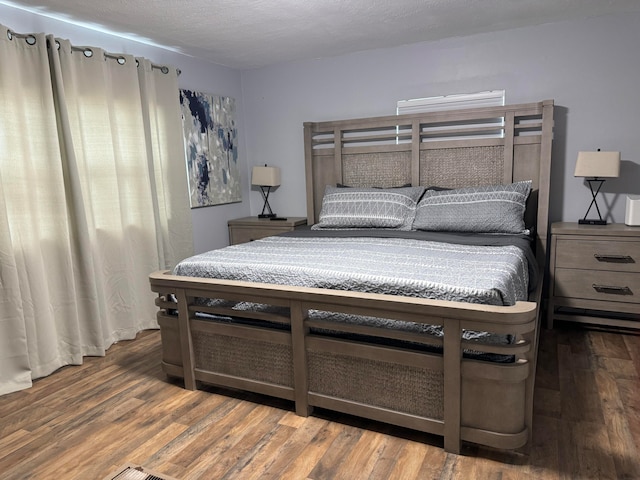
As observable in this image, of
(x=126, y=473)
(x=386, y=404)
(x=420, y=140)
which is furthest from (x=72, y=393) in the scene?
(x=420, y=140)

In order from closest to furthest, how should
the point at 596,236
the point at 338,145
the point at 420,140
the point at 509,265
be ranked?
1. the point at 509,265
2. the point at 596,236
3. the point at 420,140
4. the point at 338,145

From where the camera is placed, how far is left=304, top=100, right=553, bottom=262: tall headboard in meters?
3.33

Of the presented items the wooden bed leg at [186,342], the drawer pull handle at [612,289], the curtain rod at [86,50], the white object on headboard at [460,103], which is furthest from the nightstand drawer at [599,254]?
the curtain rod at [86,50]

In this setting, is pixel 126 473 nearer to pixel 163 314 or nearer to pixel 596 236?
pixel 163 314

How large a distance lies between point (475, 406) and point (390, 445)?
1.32 ft

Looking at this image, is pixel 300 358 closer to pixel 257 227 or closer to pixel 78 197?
pixel 78 197

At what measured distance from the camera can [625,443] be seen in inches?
73.3

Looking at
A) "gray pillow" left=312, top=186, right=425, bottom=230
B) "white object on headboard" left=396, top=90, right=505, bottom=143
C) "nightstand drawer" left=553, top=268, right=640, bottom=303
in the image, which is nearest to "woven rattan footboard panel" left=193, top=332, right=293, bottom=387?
"gray pillow" left=312, top=186, right=425, bottom=230

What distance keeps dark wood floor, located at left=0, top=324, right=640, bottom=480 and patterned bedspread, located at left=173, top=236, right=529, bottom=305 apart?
631 millimetres

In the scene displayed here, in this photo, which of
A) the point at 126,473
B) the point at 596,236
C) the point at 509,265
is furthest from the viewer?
the point at 596,236

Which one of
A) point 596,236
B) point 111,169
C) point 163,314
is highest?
point 111,169

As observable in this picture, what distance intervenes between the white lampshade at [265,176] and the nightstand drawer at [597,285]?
99.0 inches

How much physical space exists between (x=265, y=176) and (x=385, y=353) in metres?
2.72

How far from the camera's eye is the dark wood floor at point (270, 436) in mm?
1768
